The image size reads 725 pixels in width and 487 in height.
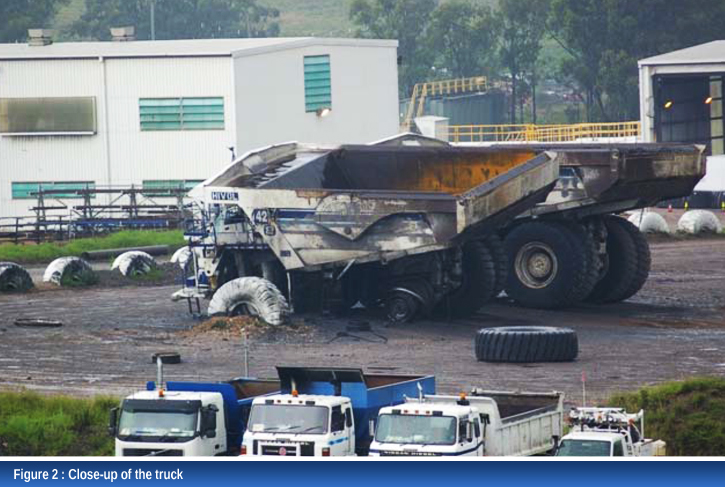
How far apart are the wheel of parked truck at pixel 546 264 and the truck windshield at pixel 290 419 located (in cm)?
1597

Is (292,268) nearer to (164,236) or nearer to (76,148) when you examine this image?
(164,236)

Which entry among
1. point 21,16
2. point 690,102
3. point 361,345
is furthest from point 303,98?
point 21,16

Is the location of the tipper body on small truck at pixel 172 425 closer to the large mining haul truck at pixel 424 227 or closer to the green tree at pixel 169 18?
the large mining haul truck at pixel 424 227

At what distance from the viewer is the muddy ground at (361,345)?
2584 centimetres

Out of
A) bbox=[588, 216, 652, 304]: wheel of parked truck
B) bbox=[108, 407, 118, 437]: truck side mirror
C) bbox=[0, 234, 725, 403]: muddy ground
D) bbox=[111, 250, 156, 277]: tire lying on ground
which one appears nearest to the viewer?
bbox=[108, 407, 118, 437]: truck side mirror

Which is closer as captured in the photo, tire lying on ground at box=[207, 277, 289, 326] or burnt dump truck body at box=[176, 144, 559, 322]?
burnt dump truck body at box=[176, 144, 559, 322]

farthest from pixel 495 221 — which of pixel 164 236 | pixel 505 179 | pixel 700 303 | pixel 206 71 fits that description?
pixel 206 71

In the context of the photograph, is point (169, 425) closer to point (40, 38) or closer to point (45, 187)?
point (45, 187)

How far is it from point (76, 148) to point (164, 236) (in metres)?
7.14

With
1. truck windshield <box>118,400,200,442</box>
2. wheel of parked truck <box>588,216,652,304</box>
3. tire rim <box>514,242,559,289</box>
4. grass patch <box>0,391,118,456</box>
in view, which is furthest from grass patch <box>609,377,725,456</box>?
wheel of parked truck <box>588,216,652,304</box>

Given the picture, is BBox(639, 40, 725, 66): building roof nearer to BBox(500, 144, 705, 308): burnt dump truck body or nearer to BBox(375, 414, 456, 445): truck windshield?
BBox(500, 144, 705, 308): burnt dump truck body

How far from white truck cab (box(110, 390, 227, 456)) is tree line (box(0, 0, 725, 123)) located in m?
77.8

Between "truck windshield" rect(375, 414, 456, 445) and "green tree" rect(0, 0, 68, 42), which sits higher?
"green tree" rect(0, 0, 68, 42)

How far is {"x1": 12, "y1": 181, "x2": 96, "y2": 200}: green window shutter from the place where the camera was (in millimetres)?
56562
